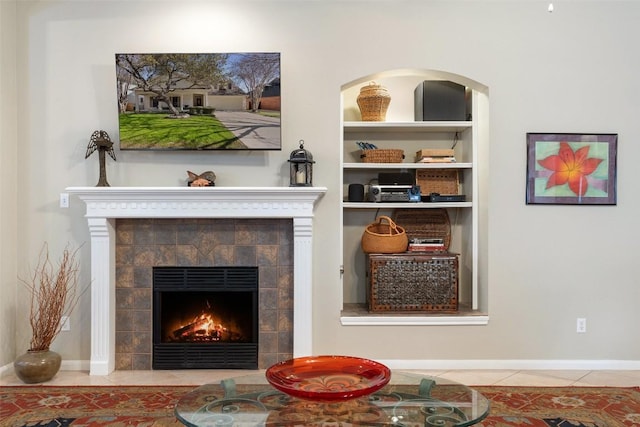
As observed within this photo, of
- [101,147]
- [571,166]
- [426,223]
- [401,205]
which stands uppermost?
[101,147]

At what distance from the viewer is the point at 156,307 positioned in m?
3.97

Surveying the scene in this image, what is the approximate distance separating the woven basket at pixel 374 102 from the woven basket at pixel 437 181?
1.88 ft

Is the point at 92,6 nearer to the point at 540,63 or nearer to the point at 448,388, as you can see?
the point at 540,63

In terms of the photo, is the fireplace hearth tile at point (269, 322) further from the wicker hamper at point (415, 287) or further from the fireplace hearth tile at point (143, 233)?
the fireplace hearth tile at point (143, 233)

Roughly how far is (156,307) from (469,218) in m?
2.45

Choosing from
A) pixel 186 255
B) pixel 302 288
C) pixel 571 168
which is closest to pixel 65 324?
pixel 186 255

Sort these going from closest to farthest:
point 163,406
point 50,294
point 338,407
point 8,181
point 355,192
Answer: point 338,407 → point 163,406 → point 50,294 → point 8,181 → point 355,192

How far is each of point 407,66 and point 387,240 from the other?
4.07 feet

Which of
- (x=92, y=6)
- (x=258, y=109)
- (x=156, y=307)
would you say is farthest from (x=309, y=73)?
(x=156, y=307)

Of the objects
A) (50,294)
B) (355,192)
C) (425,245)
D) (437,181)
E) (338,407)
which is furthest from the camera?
(437,181)

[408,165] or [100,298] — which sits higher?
[408,165]

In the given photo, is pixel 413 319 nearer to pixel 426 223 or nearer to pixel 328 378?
pixel 426 223

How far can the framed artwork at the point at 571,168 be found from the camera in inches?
157

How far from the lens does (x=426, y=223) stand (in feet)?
15.0
